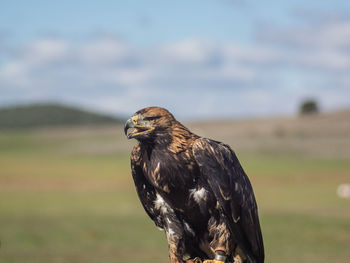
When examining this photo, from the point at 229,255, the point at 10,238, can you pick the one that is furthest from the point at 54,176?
the point at 229,255

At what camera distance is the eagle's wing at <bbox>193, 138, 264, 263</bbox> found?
4777 millimetres

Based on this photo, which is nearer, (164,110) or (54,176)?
(164,110)

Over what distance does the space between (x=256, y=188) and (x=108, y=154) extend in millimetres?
32964

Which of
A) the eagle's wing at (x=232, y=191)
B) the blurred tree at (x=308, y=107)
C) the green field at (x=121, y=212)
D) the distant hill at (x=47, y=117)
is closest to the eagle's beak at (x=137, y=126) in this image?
the eagle's wing at (x=232, y=191)

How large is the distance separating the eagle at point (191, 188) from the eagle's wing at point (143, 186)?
0.01m

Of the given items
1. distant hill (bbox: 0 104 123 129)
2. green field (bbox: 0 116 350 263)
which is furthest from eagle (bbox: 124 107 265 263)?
distant hill (bbox: 0 104 123 129)

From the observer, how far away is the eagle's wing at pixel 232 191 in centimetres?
478

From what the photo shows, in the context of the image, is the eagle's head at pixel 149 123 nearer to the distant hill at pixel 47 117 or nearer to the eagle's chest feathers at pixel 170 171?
the eagle's chest feathers at pixel 170 171

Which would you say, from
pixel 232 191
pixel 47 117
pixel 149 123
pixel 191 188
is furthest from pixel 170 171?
pixel 47 117

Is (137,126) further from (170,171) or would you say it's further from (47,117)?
(47,117)

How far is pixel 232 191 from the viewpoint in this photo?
16.0ft

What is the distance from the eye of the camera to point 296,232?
789 inches

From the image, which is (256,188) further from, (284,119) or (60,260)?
(284,119)

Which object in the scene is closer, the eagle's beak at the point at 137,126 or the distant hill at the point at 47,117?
the eagle's beak at the point at 137,126
